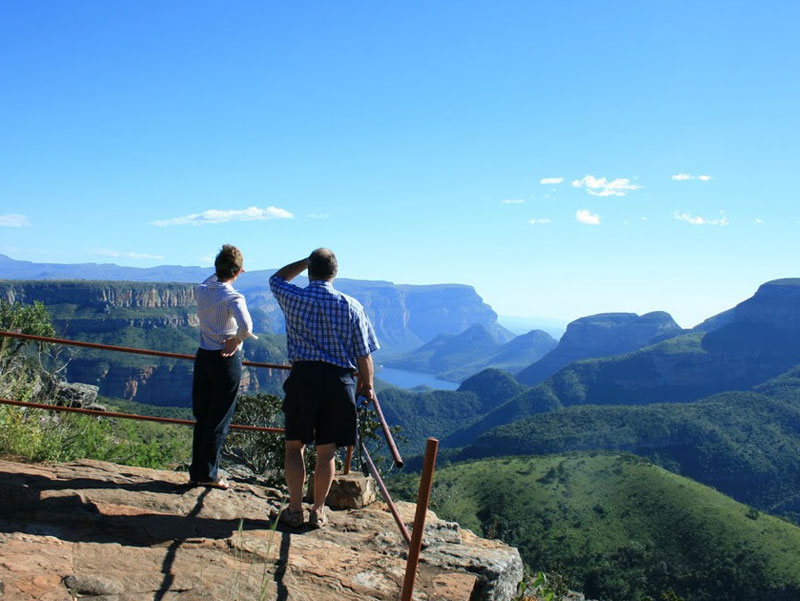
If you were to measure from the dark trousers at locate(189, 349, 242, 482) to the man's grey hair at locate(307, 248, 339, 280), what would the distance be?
1015 millimetres

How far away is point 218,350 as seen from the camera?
471cm

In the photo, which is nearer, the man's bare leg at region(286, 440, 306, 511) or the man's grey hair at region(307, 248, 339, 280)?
the man's grey hair at region(307, 248, 339, 280)

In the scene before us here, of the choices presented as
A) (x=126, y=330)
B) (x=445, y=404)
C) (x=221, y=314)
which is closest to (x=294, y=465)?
(x=221, y=314)

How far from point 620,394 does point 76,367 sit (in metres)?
120

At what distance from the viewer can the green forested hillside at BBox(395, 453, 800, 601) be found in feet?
138

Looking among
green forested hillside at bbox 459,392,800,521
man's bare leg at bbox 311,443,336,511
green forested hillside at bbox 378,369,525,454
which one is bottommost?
green forested hillside at bbox 378,369,525,454

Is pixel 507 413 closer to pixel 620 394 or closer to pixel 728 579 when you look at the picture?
pixel 620 394

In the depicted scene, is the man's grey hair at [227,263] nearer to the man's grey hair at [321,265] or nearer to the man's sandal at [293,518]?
the man's grey hair at [321,265]

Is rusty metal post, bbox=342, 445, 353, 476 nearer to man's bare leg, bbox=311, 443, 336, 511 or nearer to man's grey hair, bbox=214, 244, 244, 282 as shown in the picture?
man's bare leg, bbox=311, 443, 336, 511

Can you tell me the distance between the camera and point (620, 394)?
150 m

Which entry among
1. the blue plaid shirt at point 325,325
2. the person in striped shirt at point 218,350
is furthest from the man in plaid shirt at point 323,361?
the person in striped shirt at point 218,350

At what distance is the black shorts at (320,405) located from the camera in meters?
4.36

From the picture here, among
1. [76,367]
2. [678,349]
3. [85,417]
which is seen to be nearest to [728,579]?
[85,417]

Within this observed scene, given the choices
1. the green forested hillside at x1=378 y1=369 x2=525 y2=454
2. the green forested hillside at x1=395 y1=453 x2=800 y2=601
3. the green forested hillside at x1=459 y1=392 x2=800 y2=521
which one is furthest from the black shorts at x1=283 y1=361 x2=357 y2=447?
the green forested hillside at x1=378 y1=369 x2=525 y2=454
